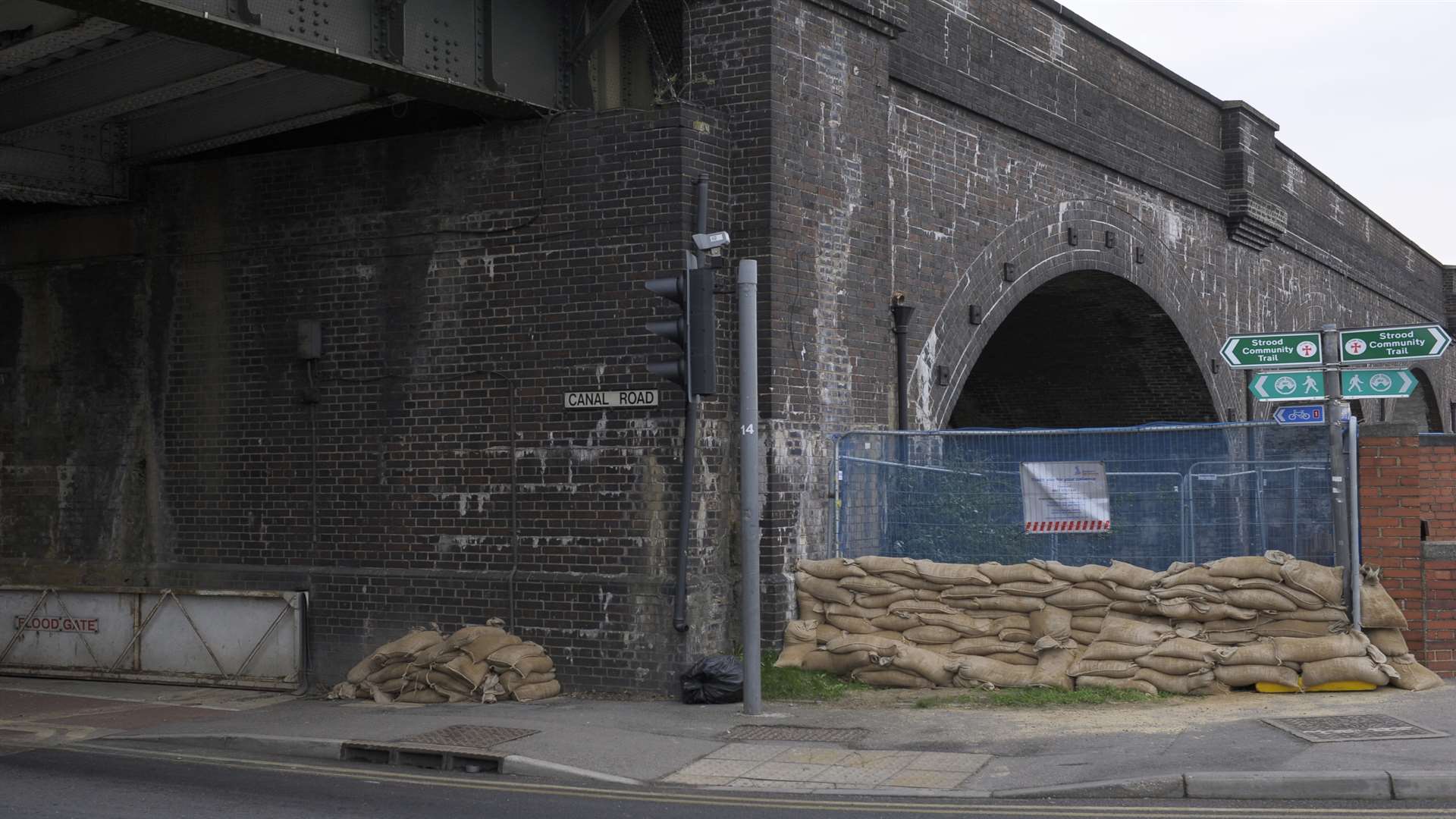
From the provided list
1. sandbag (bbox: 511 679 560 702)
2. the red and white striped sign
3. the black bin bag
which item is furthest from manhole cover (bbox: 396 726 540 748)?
the red and white striped sign

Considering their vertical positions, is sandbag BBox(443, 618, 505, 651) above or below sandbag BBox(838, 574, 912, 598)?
below

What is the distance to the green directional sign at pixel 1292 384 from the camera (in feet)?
41.5

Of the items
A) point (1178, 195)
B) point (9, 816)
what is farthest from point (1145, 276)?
point (9, 816)

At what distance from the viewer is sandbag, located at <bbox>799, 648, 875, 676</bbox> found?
484 inches

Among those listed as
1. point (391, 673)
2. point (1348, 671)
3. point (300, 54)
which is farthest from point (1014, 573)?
point (300, 54)

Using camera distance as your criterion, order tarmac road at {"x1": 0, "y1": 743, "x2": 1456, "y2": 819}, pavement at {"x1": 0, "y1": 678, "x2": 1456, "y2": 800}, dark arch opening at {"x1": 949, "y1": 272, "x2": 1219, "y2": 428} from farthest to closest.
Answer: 1. dark arch opening at {"x1": 949, "y1": 272, "x2": 1219, "y2": 428}
2. pavement at {"x1": 0, "y1": 678, "x2": 1456, "y2": 800}
3. tarmac road at {"x1": 0, "y1": 743, "x2": 1456, "y2": 819}

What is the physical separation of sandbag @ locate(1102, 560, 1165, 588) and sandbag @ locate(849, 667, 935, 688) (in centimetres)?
164

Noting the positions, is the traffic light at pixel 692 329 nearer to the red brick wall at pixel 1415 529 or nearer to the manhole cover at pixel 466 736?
the manhole cover at pixel 466 736

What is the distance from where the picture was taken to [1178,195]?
22406 mm

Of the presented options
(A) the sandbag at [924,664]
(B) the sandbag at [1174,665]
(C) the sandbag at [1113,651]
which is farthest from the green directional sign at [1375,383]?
(A) the sandbag at [924,664]

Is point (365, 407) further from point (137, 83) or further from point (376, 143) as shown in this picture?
point (137, 83)

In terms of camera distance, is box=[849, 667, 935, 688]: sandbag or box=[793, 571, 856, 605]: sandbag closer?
box=[849, 667, 935, 688]: sandbag

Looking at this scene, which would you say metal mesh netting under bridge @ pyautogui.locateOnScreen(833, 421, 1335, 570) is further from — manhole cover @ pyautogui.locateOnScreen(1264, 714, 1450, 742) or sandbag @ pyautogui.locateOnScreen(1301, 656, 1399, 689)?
manhole cover @ pyautogui.locateOnScreen(1264, 714, 1450, 742)

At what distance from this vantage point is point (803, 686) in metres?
12.1
